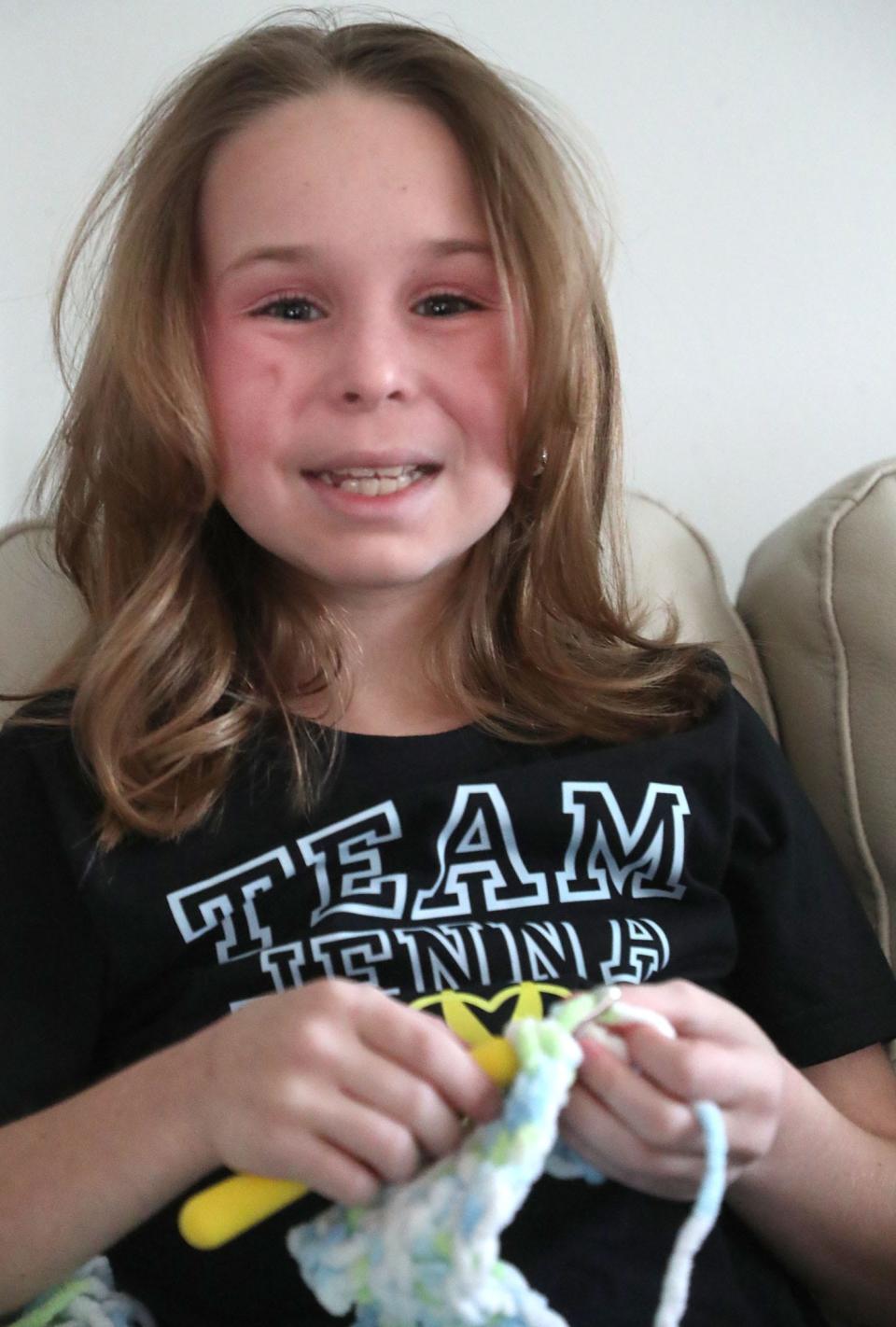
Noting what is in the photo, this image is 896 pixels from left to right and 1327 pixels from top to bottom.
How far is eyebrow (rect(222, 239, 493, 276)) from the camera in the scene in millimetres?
713

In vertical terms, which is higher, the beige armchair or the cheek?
the cheek

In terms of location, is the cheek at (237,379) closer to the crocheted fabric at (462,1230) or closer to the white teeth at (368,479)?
the white teeth at (368,479)

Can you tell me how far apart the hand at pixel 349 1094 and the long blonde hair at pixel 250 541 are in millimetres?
194

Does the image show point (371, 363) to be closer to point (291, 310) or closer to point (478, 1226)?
point (291, 310)

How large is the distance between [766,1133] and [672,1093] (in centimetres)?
8

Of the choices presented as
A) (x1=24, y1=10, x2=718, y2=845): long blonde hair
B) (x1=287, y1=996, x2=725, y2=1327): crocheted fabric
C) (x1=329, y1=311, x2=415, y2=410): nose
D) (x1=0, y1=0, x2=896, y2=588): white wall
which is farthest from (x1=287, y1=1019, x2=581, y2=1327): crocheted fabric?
(x1=0, y1=0, x2=896, y2=588): white wall

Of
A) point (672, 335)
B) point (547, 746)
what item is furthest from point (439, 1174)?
point (672, 335)

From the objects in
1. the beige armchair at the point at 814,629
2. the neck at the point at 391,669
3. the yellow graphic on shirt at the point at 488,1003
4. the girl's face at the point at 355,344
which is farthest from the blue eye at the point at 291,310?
the yellow graphic on shirt at the point at 488,1003

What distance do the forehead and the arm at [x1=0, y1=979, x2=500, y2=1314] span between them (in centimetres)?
42

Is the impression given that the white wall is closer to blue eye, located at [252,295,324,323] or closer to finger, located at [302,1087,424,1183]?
blue eye, located at [252,295,324,323]

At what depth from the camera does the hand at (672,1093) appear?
512mm

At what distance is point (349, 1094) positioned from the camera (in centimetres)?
52

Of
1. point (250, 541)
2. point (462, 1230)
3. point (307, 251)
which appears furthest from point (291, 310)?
point (462, 1230)

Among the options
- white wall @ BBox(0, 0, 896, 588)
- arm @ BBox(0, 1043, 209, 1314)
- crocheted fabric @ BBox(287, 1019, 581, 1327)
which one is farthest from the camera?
white wall @ BBox(0, 0, 896, 588)
